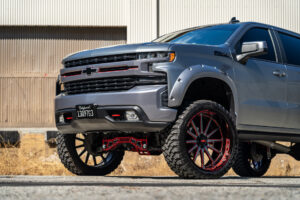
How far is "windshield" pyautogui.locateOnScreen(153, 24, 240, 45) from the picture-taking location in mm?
6652

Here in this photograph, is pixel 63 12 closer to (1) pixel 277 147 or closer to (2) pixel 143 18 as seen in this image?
(2) pixel 143 18

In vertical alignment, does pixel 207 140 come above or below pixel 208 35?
below

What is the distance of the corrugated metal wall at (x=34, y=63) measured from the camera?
2069 cm

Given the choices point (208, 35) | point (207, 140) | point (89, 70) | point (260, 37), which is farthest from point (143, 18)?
point (207, 140)

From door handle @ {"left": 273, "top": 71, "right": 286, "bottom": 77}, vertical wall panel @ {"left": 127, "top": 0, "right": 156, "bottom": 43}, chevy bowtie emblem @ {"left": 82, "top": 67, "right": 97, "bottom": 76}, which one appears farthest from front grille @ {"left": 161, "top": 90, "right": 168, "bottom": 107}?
vertical wall panel @ {"left": 127, "top": 0, "right": 156, "bottom": 43}

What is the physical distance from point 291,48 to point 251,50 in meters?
1.36

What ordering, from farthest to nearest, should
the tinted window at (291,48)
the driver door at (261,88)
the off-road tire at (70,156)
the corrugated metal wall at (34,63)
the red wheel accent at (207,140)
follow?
1. the corrugated metal wall at (34,63)
2. the tinted window at (291,48)
3. the off-road tire at (70,156)
4. the driver door at (261,88)
5. the red wheel accent at (207,140)

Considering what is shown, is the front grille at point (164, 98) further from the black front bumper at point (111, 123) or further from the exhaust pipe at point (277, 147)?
the exhaust pipe at point (277, 147)

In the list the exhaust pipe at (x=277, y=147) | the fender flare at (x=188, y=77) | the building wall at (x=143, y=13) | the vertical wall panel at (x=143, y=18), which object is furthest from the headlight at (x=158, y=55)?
the vertical wall panel at (x=143, y=18)

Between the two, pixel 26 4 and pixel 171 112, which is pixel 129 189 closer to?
pixel 171 112

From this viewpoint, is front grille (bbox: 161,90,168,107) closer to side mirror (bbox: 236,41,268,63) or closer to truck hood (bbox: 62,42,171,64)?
truck hood (bbox: 62,42,171,64)

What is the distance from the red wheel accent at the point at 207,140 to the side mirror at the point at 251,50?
2.58ft

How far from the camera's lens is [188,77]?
573 centimetres

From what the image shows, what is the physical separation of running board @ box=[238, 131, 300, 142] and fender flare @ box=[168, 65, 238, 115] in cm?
76
